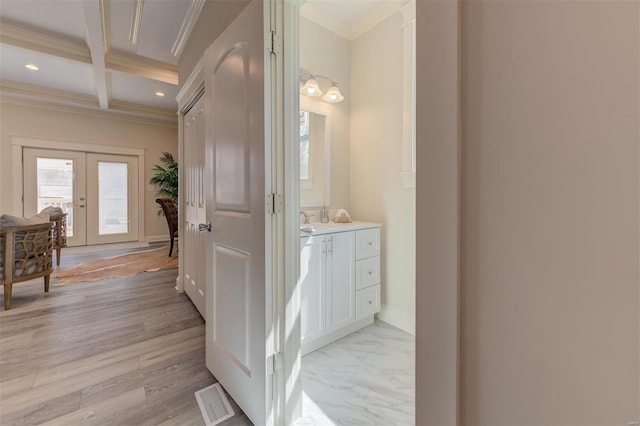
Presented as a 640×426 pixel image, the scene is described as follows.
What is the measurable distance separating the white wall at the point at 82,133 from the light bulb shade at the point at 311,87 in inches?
210

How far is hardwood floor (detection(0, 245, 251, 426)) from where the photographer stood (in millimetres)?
1373

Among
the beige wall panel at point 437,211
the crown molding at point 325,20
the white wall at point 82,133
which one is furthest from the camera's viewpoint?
the white wall at point 82,133

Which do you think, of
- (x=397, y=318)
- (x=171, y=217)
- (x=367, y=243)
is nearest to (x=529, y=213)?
(x=367, y=243)

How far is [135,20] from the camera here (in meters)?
2.66

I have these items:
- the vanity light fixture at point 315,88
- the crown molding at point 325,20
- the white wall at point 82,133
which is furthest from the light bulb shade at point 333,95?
the white wall at point 82,133

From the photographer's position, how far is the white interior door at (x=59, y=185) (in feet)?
16.0

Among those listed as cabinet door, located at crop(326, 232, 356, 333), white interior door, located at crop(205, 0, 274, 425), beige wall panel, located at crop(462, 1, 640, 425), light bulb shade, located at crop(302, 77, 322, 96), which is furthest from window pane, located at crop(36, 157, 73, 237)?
beige wall panel, located at crop(462, 1, 640, 425)

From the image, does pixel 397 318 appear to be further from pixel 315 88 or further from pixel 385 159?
pixel 315 88

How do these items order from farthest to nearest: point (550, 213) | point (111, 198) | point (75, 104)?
point (111, 198) < point (75, 104) < point (550, 213)

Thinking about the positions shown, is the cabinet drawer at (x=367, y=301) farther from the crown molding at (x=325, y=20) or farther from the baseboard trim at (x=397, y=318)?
the crown molding at (x=325, y=20)

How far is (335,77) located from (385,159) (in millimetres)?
940

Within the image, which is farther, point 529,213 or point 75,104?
point 75,104

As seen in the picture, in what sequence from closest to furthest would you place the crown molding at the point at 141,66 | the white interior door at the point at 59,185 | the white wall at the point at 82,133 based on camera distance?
the crown molding at the point at 141,66
the white wall at the point at 82,133
the white interior door at the point at 59,185

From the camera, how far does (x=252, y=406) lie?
1.28 meters
